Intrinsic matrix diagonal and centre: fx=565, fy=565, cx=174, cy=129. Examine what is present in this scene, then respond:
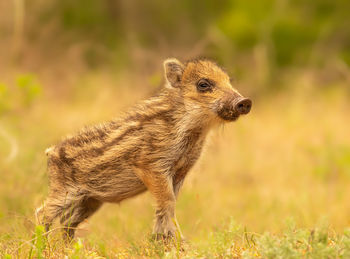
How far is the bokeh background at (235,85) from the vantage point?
7164 millimetres

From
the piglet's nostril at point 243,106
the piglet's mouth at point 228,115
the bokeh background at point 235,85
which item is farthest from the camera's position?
the bokeh background at point 235,85

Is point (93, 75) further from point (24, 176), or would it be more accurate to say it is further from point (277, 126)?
point (24, 176)

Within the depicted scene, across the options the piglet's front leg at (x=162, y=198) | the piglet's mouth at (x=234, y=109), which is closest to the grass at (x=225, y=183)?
the piglet's front leg at (x=162, y=198)

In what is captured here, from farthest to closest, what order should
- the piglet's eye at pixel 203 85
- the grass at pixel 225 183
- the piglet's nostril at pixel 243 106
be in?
the piglet's eye at pixel 203 85 → the piglet's nostril at pixel 243 106 → the grass at pixel 225 183

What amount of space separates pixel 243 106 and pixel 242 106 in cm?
1

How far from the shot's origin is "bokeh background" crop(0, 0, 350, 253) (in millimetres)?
7164

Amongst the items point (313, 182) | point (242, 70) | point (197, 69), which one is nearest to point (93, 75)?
point (242, 70)


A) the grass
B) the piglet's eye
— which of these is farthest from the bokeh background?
the piglet's eye

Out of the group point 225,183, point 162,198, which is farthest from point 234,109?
point 225,183

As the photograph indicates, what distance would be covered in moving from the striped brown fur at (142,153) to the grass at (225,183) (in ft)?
0.88

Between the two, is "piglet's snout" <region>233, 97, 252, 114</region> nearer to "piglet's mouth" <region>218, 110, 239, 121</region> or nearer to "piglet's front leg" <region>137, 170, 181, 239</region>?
"piglet's mouth" <region>218, 110, 239, 121</region>

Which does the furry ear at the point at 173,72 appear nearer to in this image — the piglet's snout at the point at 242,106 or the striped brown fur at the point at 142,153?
the striped brown fur at the point at 142,153

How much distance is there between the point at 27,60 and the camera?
43.6 ft

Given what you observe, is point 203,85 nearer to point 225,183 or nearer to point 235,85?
point 225,183
